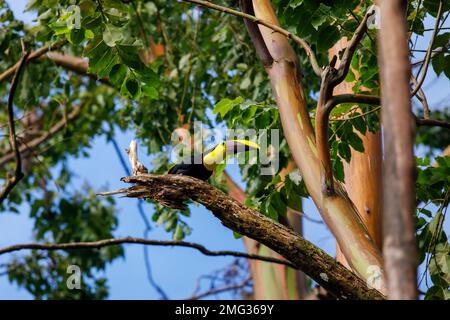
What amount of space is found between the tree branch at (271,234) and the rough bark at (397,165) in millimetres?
1383

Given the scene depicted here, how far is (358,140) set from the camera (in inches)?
187

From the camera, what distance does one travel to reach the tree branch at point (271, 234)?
3.71 meters

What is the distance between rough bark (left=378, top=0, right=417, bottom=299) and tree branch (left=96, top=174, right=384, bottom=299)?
4.54 ft

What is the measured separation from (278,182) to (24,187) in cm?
762

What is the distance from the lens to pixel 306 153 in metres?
4.14

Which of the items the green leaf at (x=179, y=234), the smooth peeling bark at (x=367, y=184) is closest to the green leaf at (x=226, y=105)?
the smooth peeling bark at (x=367, y=184)

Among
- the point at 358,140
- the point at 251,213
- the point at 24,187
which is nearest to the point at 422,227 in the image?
the point at 358,140

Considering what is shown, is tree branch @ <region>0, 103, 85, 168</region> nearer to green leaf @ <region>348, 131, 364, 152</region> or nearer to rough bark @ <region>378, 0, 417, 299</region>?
green leaf @ <region>348, 131, 364, 152</region>

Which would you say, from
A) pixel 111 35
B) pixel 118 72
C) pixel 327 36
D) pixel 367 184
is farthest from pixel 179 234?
pixel 327 36

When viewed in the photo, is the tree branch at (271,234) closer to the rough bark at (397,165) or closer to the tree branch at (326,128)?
the tree branch at (326,128)

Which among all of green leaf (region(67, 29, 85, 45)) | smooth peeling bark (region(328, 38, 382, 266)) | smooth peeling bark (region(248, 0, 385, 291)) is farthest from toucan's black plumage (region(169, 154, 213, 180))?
green leaf (region(67, 29, 85, 45))

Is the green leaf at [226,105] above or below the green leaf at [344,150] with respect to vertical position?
above
